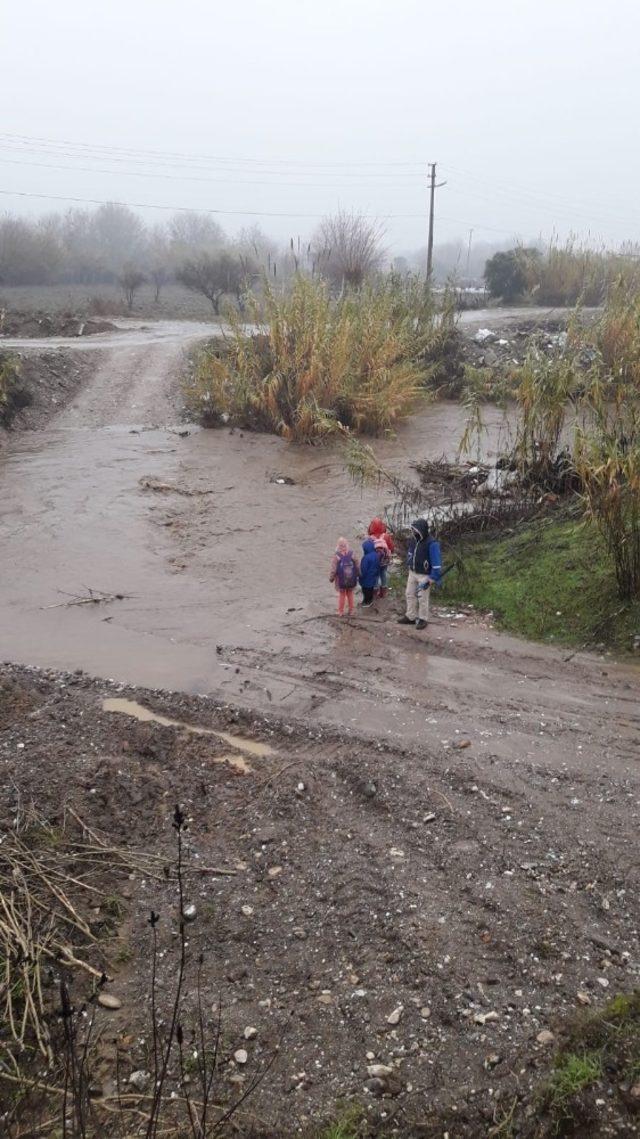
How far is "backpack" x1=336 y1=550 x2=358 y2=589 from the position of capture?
798 cm

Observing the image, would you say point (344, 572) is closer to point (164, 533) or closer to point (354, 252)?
point (164, 533)

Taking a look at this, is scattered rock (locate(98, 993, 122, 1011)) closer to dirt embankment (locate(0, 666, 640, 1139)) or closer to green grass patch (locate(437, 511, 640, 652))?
dirt embankment (locate(0, 666, 640, 1139))

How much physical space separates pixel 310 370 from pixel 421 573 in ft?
25.4

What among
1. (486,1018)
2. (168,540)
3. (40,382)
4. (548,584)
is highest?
(40,382)

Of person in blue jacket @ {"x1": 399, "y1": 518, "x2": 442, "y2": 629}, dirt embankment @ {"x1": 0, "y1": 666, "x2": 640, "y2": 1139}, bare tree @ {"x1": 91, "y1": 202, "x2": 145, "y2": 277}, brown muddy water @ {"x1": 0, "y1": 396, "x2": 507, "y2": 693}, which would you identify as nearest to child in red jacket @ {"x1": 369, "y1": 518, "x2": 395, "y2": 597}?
person in blue jacket @ {"x1": 399, "y1": 518, "x2": 442, "y2": 629}

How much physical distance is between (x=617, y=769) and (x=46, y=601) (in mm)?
6393

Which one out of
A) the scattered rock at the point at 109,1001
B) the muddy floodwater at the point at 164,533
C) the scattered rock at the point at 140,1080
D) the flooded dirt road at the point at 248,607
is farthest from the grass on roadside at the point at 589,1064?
the muddy floodwater at the point at 164,533

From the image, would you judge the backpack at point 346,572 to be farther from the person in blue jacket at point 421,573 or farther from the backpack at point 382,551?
the person in blue jacket at point 421,573

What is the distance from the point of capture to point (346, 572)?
8.00 metres

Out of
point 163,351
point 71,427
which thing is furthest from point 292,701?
point 163,351

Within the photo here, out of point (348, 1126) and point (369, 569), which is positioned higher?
point (369, 569)

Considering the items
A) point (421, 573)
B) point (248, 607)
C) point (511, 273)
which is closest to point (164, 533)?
point (248, 607)

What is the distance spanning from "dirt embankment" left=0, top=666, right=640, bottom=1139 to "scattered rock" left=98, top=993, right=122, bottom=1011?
0.03 metres

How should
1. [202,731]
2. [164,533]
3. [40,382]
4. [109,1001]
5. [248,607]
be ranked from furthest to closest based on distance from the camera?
1. [40,382]
2. [164,533]
3. [248,607]
4. [202,731]
5. [109,1001]
